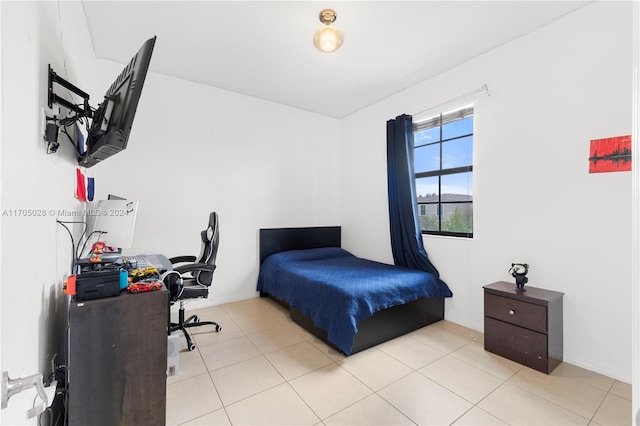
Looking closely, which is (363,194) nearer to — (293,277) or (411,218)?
(411,218)

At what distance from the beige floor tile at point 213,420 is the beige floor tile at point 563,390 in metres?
2.01

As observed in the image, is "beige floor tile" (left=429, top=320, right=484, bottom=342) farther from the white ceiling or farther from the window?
the white ceiling

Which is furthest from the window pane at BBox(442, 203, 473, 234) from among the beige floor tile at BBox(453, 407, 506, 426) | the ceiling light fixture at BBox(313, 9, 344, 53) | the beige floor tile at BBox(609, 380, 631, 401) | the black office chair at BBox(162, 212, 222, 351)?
the black office chair at BBox(162, 212, 222, 351)

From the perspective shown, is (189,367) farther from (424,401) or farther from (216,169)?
(216,169)

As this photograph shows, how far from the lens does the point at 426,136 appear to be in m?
3.60

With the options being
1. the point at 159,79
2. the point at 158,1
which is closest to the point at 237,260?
the point at 159,79

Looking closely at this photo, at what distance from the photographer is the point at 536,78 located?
2.49 metres

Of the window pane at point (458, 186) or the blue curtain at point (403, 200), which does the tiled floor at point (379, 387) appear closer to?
the blue curtain at point (403, 200)

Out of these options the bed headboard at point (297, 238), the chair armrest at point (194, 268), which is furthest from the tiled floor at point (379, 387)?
the bed headboard at point (297, 238)

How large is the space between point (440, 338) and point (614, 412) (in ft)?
3.95

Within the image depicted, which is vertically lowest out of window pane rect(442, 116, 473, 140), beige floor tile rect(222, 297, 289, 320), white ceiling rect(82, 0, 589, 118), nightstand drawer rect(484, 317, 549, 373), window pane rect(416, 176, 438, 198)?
beige floor tile rect(222, 297, 289, 320)

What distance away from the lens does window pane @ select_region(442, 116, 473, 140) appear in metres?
3.12

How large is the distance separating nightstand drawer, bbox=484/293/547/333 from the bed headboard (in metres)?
2.53

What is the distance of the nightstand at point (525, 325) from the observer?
2148 millimetres
